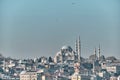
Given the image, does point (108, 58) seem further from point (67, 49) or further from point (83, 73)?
point (83, 73)

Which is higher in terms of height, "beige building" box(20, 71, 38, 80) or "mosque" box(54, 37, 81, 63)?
"mosque" box(54, 37, 81, 63)

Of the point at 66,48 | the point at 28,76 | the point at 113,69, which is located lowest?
the point at 28,76

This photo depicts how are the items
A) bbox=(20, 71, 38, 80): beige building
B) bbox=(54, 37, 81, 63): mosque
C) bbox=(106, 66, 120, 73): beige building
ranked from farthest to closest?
bbox=(54, 37, 81, 63): mosque < bbox=(106, 66, 120, 73): beige building < bbox=(20, 71, 38, 80): beige building

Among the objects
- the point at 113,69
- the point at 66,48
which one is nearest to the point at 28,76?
the point at 113,69

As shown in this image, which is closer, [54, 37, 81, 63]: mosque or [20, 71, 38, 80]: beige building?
[20, 71, 38, 80]: beige building

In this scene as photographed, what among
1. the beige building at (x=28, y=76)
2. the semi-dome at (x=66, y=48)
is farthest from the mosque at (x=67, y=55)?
the beige building at (x=28, y=76)

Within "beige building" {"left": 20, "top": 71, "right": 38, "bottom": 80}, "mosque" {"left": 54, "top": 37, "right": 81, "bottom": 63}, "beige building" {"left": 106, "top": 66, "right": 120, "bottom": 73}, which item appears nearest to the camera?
"beige building" {"left": 20, "top": 71, "right": 38, "bottom": 80}

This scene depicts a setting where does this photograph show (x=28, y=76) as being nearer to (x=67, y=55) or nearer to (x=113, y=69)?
(x=113, y=69)

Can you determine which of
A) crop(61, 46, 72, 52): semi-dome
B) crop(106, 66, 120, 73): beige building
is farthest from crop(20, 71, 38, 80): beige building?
crop(61, 46, 72, 52): semi-dome

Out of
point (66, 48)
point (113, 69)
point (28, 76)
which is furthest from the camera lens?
point (66, 48)

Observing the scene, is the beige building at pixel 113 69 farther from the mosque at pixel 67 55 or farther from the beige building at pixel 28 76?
the beige building at pixel 28 76

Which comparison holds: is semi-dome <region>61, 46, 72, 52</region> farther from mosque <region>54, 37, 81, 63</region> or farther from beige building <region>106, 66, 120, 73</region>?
beige building <region>106, 66, 120, 73</region>

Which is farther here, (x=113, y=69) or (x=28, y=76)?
(x=113, y=69)
